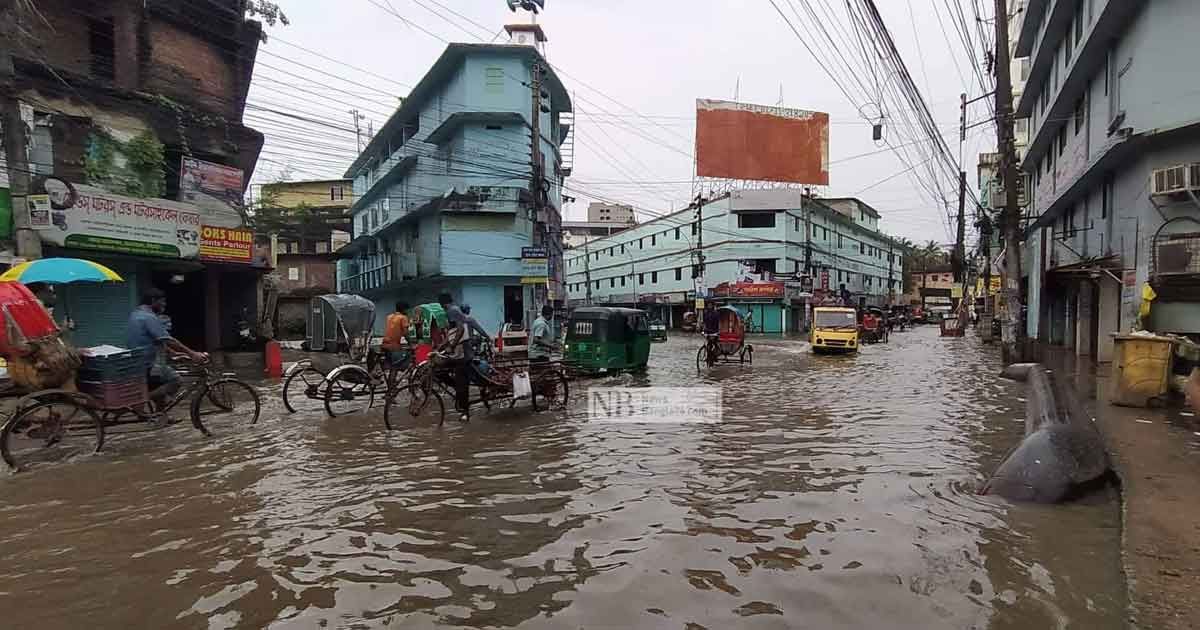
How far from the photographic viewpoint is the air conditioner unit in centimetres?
1285

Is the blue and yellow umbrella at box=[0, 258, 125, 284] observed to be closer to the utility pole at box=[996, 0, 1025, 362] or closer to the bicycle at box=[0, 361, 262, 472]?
the bicycle at box=[0, 361, 262, 472]

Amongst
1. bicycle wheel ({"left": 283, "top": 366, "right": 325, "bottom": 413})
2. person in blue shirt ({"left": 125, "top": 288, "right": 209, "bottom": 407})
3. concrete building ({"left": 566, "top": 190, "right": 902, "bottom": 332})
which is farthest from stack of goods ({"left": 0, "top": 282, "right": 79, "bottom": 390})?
concrete building ({"left": 566, "top": 190, "right": 902, "bottom": 332})

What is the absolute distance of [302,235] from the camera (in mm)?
50781

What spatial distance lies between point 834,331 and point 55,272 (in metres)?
24.2

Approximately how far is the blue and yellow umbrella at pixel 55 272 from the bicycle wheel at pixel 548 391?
6630 mm

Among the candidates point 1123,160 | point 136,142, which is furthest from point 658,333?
point 136,142

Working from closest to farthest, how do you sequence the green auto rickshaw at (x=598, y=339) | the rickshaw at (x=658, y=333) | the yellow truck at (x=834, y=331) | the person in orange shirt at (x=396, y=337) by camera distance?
the person in orange shirt at (x=396, y=337) < the green auto rickshaw at (x=598, y=339) < the yellow truck at (x=834, y=331) < the rickshaw at (x=658, y=333)

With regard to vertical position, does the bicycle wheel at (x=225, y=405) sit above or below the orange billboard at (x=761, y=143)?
below

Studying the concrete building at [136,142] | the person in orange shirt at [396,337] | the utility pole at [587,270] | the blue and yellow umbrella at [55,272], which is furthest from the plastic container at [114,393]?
the utility pole at [587,270]

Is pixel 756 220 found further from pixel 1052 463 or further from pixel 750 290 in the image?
pixel 1052 463

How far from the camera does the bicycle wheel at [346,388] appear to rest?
10.9 metres

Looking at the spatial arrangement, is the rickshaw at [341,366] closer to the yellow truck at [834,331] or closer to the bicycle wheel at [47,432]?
the bicycle wheel at [47,432]

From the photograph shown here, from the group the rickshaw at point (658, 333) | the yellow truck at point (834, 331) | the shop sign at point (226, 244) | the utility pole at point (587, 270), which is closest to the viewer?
the shop sign at point (226, 244)

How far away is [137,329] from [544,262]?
17.5 m
